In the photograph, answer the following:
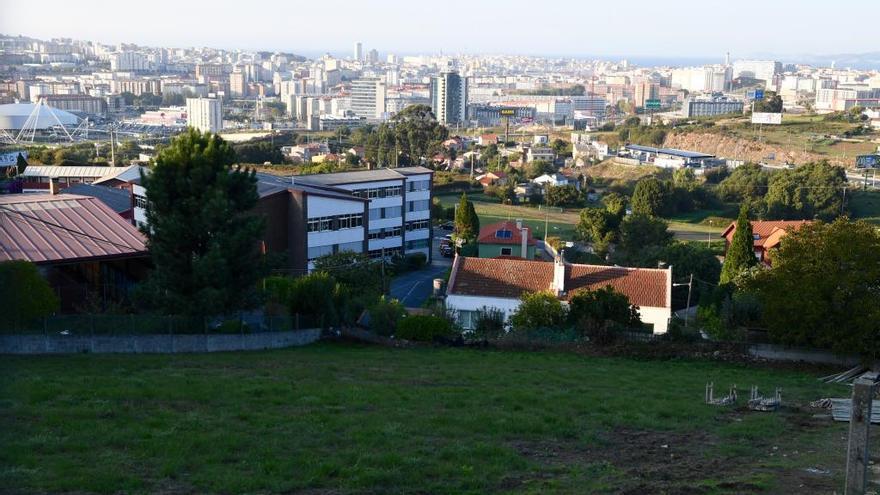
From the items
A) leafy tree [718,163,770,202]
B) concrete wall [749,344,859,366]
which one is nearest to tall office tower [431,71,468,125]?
leafy tree [718,163,770,202]

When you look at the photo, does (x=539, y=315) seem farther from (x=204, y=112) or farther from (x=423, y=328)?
(x=204, y=112)

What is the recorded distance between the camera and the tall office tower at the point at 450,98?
596 feet

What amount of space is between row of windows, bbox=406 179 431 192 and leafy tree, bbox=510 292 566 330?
2084 cm

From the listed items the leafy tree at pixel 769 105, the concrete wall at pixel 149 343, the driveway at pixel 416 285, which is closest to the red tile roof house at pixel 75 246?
the concrete wall at pixel 149 343

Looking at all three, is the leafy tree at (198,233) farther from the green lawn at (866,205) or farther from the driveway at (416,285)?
the green lawn at (866,205)

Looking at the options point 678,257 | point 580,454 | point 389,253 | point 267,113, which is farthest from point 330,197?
point 267,113

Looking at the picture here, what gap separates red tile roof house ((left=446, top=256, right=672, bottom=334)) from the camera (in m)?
27.4

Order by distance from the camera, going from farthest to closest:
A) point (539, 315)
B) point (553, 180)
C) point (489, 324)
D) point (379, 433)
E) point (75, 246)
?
point (553, 180), point (489, 324), point (539, 315), point (75, 246), point (379, 433)

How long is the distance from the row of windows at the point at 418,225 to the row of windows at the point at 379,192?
1887 millimetres

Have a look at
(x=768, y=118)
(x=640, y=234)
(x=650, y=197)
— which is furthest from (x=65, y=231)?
(x=768, y=118)

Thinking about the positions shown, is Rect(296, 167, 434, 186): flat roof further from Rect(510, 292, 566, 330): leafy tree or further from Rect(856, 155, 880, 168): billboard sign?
Rect(856, 155, 880, 168): billboard sign

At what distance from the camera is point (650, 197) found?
65375 mm

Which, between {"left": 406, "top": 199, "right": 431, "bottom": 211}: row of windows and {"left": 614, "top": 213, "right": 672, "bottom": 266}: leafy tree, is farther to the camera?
{"left": 406, "top": 199, "right": 431, "bottom": 211}: row of windows

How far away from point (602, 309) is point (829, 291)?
5309 mm
